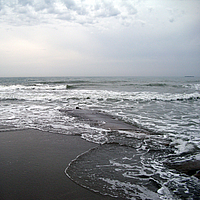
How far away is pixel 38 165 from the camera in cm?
362

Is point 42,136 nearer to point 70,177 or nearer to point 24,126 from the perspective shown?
point 24,126

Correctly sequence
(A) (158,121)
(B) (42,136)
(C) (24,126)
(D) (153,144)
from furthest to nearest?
(A) (158,121), (C) (24,126), (B) (42,136), (D) (153,144)

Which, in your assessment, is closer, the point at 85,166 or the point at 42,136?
the point at 85,166

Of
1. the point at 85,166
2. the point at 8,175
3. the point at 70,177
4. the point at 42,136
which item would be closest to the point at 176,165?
the point at 85,166

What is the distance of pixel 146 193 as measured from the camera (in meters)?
2.84

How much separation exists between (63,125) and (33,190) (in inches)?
160

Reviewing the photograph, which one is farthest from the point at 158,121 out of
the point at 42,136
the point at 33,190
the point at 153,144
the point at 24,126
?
the point at 33,190

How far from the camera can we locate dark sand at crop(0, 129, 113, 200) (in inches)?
109

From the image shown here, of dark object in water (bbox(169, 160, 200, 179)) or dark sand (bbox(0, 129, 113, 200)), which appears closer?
dark sand (bbox(0, 129, 113, 200))

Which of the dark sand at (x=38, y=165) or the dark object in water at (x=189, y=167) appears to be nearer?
the dark sand at (x=38, y=165)

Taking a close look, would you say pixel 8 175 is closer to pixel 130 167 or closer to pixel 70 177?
pixel 70 177

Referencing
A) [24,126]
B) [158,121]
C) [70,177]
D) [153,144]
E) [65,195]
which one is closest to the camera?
[65,195]

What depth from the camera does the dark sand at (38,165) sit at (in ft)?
9.12

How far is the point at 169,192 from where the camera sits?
289cm
